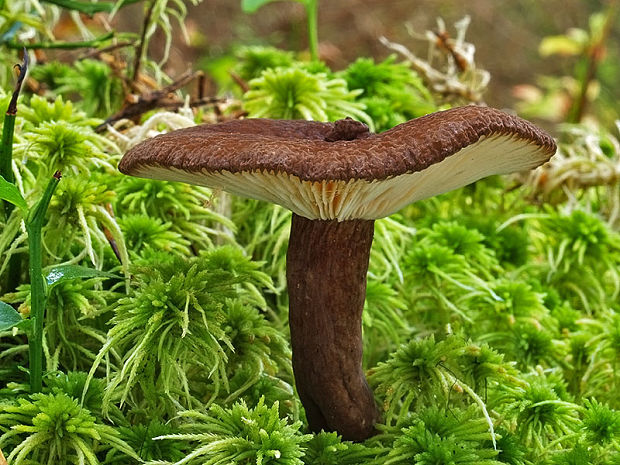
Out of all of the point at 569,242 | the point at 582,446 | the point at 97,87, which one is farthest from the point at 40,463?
the point at 569,242

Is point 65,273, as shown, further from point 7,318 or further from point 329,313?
point 329,313

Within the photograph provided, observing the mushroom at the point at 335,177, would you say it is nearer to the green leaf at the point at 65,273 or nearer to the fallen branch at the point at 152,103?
the green leaf at the point at 65,273

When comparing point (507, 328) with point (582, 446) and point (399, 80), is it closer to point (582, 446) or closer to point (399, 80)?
→ point (582, 446)

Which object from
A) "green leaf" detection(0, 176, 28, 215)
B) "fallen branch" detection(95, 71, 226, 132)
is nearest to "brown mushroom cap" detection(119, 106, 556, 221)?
"green leaf" detection(0, 176, 28, 215)

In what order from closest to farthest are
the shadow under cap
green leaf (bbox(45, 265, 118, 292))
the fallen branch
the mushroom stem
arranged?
1. the shadow under cap
2. green leaf (bbox(45, 265, 118, 292))
3. the mushroom stem
4. the fallen branch

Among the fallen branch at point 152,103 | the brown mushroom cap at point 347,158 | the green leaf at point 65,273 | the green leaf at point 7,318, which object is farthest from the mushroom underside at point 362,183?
the fallen branch at point 152,103

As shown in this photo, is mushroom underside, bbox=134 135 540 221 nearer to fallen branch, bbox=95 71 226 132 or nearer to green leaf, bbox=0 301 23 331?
green leaf, bbox=0 301 23 331
